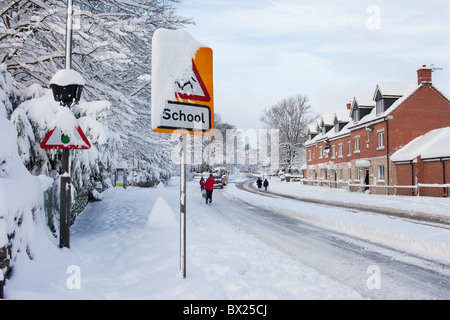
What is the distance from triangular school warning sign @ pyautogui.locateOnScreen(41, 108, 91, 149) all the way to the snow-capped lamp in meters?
0.34

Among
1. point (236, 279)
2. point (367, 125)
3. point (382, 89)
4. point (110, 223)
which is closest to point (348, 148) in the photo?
point (367, 125)

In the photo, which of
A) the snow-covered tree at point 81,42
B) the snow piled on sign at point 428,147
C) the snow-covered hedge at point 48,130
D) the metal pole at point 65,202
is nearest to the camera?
the metal pole at point 65,202

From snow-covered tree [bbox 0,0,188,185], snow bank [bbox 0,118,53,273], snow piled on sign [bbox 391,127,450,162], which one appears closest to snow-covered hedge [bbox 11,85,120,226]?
snow-covered tree [bbox 0,0,188,185]

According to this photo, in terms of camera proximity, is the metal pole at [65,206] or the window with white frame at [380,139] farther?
the window with white frame at [380,139]

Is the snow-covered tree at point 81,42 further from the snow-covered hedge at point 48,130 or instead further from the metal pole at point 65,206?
the metal pole at point 65,206

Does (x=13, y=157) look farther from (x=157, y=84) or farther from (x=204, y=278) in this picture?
(x=204, y=278)

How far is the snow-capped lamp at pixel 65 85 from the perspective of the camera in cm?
648

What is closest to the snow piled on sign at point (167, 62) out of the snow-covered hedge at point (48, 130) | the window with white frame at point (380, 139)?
the snow-covered hedge at point (48, 130)

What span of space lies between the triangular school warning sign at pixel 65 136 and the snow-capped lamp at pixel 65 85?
34cm

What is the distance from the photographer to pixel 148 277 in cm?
534

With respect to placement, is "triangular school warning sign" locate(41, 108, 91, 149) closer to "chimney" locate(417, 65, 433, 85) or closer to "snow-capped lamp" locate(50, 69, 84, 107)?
"snow-capped lamp" locate(50, 69, 84, 107)

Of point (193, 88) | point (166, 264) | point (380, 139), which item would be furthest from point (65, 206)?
point (380, 139)

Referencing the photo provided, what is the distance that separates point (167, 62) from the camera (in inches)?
181

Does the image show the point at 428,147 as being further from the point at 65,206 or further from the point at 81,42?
the point at 65,206
